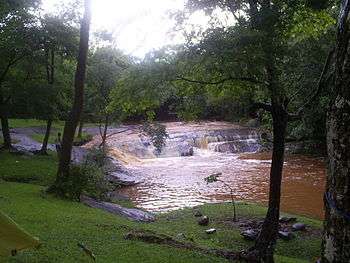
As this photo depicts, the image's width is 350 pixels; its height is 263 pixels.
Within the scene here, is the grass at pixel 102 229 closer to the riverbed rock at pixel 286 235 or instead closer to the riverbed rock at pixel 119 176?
the riverbed rock at pixel 286 235

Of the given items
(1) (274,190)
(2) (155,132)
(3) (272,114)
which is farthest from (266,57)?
(2) (155,132)

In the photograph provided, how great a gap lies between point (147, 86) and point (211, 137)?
29275 millimetres

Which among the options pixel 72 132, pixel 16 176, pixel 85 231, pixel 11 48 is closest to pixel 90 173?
pixel 72 132

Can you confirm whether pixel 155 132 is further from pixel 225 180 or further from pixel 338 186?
pixel 338 186

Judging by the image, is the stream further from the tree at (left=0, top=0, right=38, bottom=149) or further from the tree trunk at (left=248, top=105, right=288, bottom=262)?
the tree at (left=0, top=0, right=38, bottom=149)

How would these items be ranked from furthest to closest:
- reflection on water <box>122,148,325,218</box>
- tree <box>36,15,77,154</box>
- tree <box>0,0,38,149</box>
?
tree <box>36,15,77,154</box>
tree <box>0,0,38,149</box>
reflection on water <box>122,148,325,218</box>

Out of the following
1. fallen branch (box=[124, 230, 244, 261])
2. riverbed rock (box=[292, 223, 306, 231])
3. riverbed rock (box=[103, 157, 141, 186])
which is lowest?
riverbed rock (box=[103, 157, 141, 186])

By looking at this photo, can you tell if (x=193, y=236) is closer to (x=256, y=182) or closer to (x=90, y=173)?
(x=90, y=173)

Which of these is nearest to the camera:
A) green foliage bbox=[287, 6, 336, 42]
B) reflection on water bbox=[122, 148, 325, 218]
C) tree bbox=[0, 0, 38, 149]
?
green foliage bbox=[287, 6, 336, 42]

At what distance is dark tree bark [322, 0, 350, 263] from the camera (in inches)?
131

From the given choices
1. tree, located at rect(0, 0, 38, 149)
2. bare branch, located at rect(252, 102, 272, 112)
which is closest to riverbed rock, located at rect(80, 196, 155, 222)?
bare branch, located at rect(252, 102, 272, 112)

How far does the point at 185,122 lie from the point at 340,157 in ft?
32.1

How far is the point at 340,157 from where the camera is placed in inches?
133

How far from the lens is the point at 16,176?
1786 centimetres
